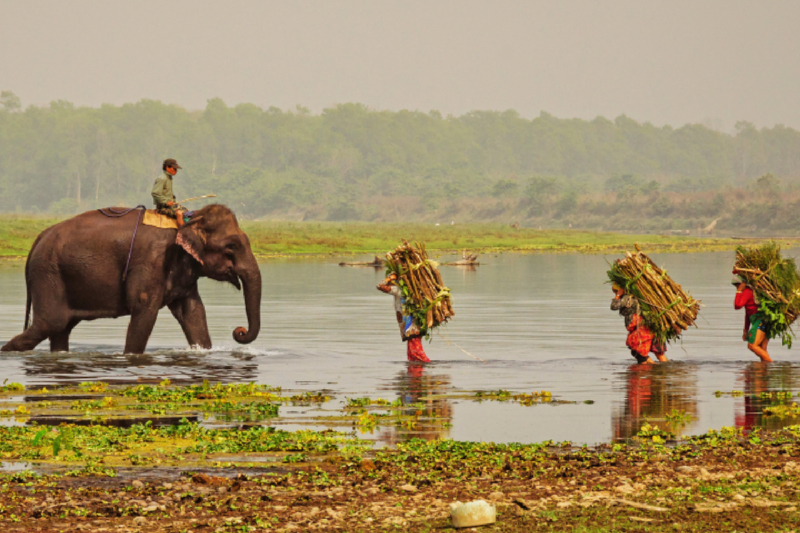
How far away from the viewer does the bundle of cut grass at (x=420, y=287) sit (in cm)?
1738

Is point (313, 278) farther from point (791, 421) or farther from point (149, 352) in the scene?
point (791, 421)

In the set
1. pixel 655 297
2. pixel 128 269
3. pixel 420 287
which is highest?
pixel 128 269

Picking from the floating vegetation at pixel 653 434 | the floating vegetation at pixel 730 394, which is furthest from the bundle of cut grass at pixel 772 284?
the floating vegetation at pixel 653 434

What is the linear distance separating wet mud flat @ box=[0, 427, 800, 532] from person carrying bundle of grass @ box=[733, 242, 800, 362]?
22.6ft

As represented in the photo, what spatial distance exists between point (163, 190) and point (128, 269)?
1.30 meters

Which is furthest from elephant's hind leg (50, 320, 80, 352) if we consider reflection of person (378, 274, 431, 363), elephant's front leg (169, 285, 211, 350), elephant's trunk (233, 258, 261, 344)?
reflection of person (378, 274, 431, 363)

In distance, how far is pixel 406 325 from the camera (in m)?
17.6

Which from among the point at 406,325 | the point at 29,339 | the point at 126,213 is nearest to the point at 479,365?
the point at 406,325

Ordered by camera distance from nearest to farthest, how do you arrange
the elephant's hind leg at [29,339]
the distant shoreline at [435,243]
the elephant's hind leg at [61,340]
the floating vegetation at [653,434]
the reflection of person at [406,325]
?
1. the floating vegetation at [653,434]
2. the reflection of person at [406,325]
3. the elephant's hind leg at [29,339]
4. the elephant's hind leg at [61,340]
5. the distant shoreline at [435,243]

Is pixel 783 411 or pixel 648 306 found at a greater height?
pixel 648 306

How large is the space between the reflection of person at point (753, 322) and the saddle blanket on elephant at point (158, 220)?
8.41m

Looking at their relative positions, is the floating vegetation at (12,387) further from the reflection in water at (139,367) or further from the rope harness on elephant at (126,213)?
the rope harness on elephant at (126,213)

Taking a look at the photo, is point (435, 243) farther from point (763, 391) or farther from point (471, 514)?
point (471, 514)

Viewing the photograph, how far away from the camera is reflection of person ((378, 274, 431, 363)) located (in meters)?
17.6
